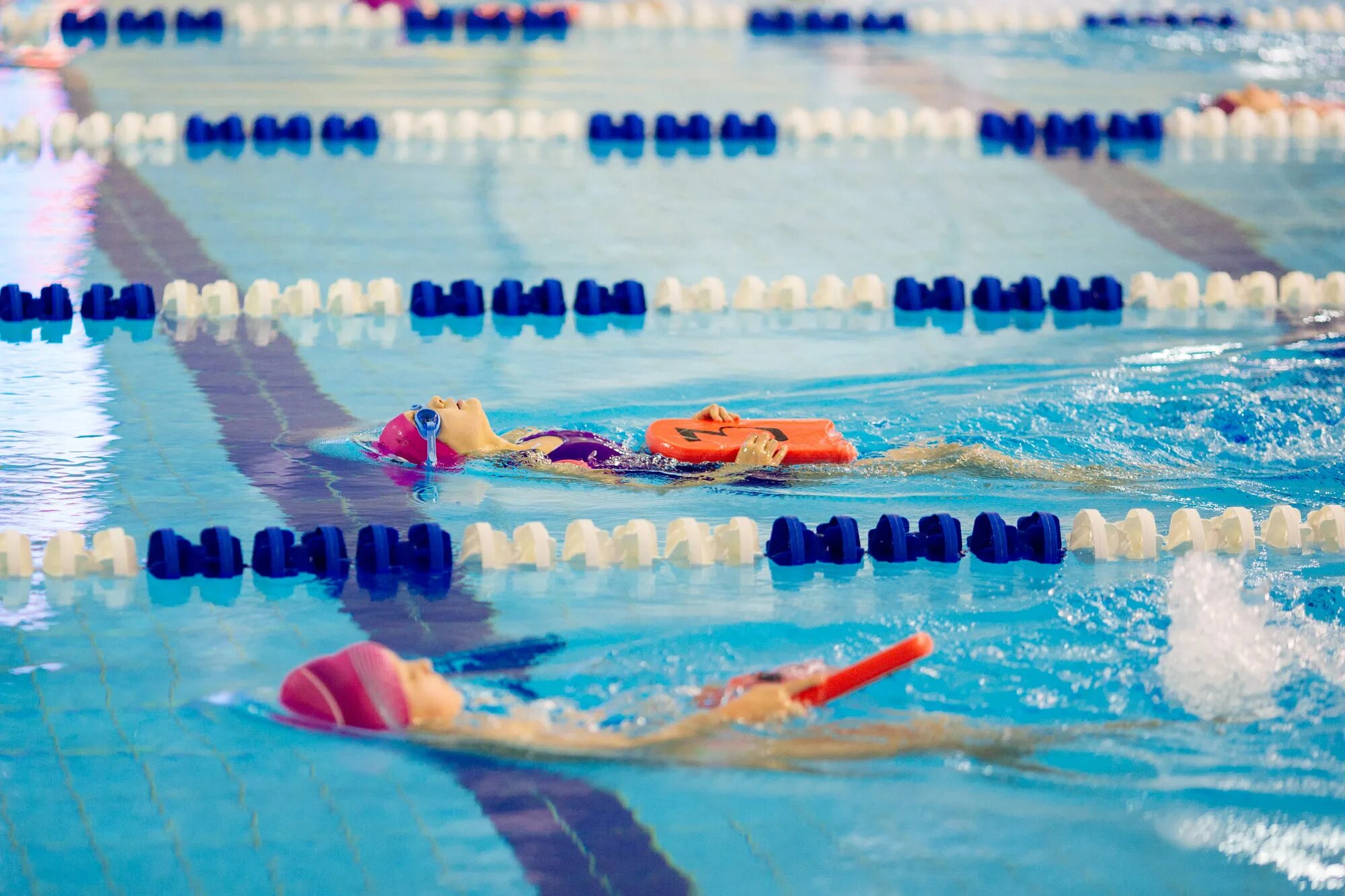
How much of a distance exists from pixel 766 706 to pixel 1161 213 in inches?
179

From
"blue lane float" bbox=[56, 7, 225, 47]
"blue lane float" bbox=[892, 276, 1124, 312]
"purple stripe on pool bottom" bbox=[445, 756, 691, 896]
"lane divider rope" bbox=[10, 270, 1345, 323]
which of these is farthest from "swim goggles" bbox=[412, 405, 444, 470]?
"blue lane float" bbox=[56, 7, 225, 47]

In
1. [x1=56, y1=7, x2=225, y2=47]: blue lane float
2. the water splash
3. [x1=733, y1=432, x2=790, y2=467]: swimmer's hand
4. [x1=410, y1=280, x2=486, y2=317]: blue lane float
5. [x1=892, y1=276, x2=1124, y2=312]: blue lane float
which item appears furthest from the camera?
[x1=56, y1=7, x2=225, y2=47]: blue lane float

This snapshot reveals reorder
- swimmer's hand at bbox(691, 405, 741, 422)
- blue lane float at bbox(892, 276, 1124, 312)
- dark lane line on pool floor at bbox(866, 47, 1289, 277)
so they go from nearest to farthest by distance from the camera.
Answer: swimmer's hand at bbox(691, 405, 741, 422) < blue lane float at bbox(892, 276, 1124, 312) < dark lane line on pool floor at bbox(866, 47, 1289, 277)

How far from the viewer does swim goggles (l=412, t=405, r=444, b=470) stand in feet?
13.4

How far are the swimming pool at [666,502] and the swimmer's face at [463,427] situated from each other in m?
0.09

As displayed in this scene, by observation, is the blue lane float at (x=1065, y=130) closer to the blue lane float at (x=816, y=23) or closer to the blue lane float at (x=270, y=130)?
the blue lane float at (x=816, y=23)

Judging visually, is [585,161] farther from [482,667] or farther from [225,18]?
[482,667]

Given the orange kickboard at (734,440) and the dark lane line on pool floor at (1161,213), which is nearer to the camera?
the orange kickboard at (734,440)

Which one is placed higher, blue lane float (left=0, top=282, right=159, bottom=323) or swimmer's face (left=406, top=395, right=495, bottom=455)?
blue lane float (left=0, top=282, right=159, bottom=323)

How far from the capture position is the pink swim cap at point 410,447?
164 inches

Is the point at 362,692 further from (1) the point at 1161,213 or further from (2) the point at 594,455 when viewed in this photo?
(1) the point at 1161,213

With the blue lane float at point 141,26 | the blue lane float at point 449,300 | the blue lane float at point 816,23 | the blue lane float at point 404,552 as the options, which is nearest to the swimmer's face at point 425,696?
the blue lane float at point 404,552

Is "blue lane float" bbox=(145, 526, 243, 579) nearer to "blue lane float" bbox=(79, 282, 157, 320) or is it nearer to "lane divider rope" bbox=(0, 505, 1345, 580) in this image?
"lane divider rope" bbox=(0, 505, 1345, 580)

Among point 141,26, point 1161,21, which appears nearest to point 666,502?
point 141,26
